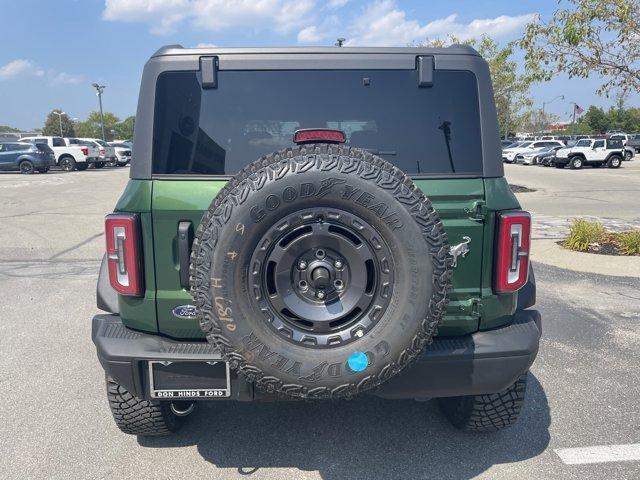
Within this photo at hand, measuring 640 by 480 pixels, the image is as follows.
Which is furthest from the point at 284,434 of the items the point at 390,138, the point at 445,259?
the point at 390,138

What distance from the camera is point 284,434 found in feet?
10.2

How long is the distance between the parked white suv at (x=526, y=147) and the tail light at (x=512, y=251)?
3884cm

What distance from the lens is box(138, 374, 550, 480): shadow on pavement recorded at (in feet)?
9.26

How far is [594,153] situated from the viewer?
3131 cm

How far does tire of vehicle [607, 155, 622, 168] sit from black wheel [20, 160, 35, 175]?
3285 cm

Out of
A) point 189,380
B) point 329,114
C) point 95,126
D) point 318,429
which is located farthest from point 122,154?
point 95,126

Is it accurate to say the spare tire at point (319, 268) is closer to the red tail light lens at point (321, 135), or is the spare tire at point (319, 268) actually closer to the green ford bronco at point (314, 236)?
the green ford bronco at point (314, 236)

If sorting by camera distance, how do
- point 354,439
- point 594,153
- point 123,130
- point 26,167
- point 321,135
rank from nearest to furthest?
point 321,135
point 354,439
point 26,167
point 594,153
point 123,130

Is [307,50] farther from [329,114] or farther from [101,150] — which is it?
[101,150]

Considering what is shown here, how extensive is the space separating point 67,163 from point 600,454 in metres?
30.3

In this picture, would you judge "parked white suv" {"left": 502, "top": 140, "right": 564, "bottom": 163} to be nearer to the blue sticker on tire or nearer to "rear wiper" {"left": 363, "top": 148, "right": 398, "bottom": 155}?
"rear wiper" {"left": 363, "top": 148, "right": 398, "bottom": 155}

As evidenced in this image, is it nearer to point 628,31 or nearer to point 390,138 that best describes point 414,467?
point 390,138

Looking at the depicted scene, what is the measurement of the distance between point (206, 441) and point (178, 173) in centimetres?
163

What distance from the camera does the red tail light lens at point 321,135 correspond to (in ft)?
7.86
